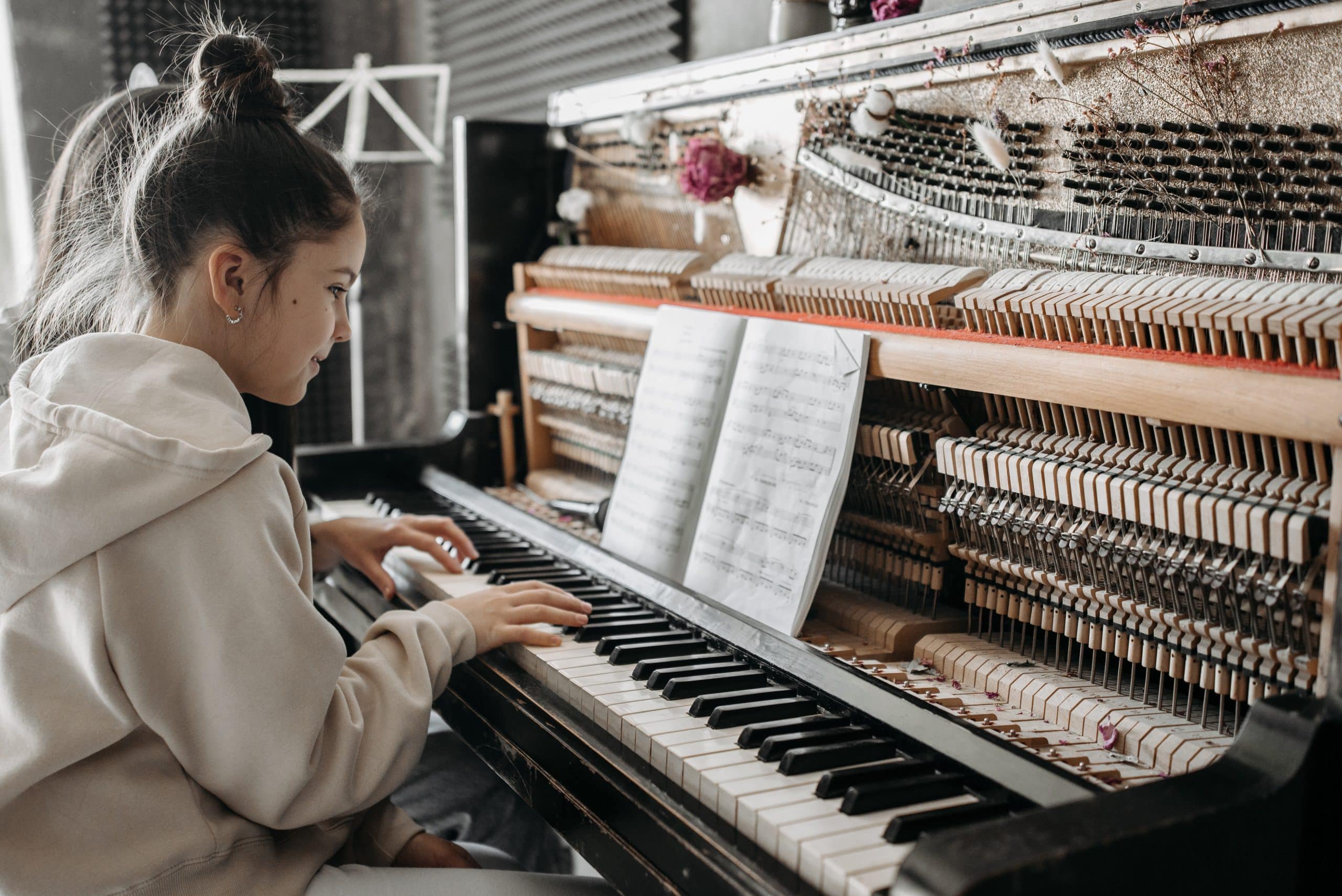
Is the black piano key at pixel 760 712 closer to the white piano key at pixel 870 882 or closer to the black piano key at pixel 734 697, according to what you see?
the black piano key at pixel 734 697

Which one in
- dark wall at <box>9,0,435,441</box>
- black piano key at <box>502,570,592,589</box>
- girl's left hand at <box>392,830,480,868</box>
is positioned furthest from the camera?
dark wall at <box>9,0,435,441</box>

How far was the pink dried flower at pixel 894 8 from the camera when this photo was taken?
2.33 m

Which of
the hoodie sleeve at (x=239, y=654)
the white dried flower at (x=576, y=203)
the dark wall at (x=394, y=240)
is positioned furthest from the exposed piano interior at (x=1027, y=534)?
the dark wall at (x=394, y=240)

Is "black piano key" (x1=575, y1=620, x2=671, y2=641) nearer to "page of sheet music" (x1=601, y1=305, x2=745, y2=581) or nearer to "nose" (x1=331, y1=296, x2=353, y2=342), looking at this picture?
"page of sheet music" (x1=601, y1=305, x2=745, y2=581)

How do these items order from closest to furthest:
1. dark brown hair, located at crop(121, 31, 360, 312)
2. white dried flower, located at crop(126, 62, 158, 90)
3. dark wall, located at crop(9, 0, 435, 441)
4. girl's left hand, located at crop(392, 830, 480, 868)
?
1. dark brown hair, located at crop(121, 31, 360, 312)
2. girl's left hand, located at crop(392, 830, 480, 868)
3. white dried flower, located at crop(126, 62, 158, 90)
4. dark wall, located at crop(9, 0, 435, 441)

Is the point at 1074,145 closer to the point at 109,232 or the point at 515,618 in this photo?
the point at 515,618

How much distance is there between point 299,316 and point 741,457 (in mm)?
927

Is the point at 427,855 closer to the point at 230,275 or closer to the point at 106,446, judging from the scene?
the point at 106,446

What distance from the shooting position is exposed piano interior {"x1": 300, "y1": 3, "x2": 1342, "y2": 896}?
4.35 feet

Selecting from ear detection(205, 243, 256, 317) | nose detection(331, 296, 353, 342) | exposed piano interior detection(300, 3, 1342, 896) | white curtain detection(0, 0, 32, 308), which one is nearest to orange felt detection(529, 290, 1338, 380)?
exposed piano interior detection(300, 3, 1342, 896)

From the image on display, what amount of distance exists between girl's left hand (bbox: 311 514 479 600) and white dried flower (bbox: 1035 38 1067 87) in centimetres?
166

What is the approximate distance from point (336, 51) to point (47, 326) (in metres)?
4.44

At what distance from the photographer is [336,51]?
6.01 m

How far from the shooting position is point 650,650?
2.01 m
